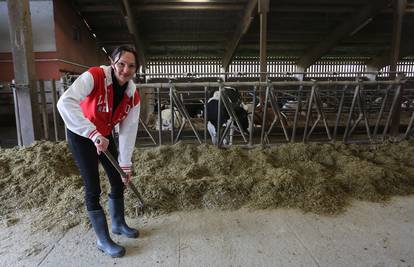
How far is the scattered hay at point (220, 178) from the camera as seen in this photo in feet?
8.86

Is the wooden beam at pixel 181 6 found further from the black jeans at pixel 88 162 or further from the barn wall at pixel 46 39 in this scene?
the black jeans at pixel 88 162

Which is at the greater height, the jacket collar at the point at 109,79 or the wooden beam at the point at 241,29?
the wooden beam at the point at 241,29

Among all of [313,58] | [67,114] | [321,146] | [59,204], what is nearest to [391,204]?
[321,146]

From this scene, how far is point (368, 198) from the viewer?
285cm

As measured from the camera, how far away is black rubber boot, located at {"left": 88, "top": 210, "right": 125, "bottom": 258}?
198 cm

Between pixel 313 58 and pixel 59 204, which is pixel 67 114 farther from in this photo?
pixel 313 58

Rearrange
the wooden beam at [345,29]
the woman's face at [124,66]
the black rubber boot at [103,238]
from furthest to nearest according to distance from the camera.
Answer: the wooden beam at [345,29]
the black rubber boot at [103,238]
the woman's face at [124,66]

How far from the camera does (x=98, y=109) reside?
1861 millimetres

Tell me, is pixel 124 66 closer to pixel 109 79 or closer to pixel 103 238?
pixel 109 79

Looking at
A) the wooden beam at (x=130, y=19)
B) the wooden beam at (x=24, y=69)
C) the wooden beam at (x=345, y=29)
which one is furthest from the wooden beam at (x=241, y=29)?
the wooden beam at (x=24, y=69)

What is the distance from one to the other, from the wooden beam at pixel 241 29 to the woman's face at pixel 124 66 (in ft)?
25.3

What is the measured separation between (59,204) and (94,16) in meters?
9.01

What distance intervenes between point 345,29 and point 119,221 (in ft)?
37.2

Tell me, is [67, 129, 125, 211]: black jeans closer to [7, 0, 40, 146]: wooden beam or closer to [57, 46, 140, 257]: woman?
[57, 46, 140, 257]: woman
